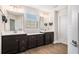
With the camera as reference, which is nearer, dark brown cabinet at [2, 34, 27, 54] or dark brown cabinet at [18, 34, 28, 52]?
dark brown cabinet at [2, 34, 27, 54]

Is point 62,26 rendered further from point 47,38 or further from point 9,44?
point 9,44

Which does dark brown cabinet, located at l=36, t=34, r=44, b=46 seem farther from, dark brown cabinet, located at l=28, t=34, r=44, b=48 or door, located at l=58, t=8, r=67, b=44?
door, located at l=58, t=8, r=67, b=44

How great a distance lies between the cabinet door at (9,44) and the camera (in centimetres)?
254

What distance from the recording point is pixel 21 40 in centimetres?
304

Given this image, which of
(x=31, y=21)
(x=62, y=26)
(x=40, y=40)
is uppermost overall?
(x=31, y=21)

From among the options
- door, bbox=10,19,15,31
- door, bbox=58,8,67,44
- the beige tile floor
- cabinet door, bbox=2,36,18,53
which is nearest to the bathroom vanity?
cabinet door, bbox=2,36,18,53

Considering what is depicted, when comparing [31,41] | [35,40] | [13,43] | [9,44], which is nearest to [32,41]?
[31,41]

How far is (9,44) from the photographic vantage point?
2.66m

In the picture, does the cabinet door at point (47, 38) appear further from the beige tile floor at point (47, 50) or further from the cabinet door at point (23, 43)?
the cabinet door at point (23, 43)

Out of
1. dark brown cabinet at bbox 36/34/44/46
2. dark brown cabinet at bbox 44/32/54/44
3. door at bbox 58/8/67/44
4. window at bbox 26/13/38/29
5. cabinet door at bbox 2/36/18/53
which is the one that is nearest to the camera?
cabinet door at bbox 2/36/18/53

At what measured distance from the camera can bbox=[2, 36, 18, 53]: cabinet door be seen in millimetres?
2535

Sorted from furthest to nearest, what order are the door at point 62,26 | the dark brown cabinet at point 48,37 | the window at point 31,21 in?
the door at point 62,26
the dark brown cabinet at point 48,37
the window at point 31,21

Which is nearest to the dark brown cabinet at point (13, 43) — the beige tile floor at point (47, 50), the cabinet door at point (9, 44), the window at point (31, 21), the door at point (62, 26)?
the cabinet door at point (9, 44)

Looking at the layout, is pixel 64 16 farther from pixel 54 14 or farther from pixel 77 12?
pixel 77 12
